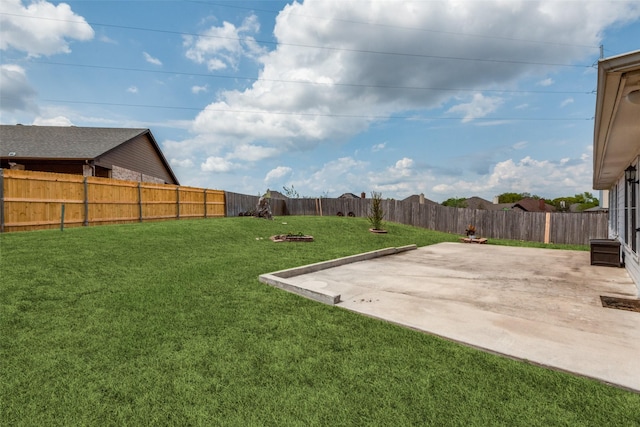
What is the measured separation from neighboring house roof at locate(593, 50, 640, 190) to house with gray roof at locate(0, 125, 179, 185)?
20913 mm

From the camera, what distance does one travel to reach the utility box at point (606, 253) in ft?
26.1

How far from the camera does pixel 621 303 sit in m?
4.71

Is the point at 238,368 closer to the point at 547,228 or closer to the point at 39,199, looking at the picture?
the point at 39,199

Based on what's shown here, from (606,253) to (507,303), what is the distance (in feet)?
18.9

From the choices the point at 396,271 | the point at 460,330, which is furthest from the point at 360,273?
the point at 460,330

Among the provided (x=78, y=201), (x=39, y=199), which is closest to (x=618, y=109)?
(x=39, y=199)

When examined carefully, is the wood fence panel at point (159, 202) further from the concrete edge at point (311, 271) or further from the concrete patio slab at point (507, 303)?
the concrete patio slab at point (507, 303)

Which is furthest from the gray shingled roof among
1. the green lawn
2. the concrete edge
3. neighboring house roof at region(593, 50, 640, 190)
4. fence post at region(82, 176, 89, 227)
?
neighboring house roof at region(593, 50, 640, 190)

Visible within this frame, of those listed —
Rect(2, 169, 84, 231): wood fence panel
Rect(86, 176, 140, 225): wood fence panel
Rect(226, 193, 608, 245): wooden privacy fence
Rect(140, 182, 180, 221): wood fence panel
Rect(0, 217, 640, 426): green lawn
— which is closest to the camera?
Rect(0, 217, 640, 426): green lawn

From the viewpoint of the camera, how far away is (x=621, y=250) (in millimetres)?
8414

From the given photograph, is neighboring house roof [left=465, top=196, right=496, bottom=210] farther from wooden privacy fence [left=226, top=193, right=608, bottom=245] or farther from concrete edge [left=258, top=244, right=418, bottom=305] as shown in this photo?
concrete edge [left=258, top=244, right=418, bottom=305]

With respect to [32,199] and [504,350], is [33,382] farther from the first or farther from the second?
[32,199]

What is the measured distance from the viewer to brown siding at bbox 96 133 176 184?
19.0 meters

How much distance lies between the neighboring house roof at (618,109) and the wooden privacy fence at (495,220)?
899cm
